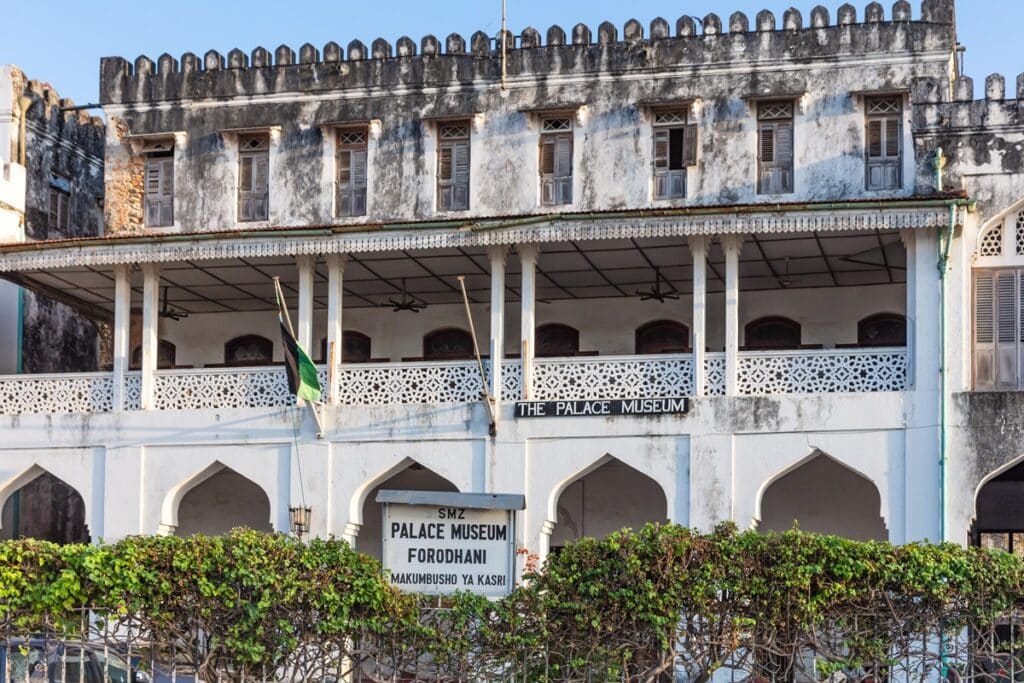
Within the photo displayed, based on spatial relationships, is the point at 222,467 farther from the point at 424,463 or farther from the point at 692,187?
the point at 692,187

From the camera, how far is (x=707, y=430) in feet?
78.0

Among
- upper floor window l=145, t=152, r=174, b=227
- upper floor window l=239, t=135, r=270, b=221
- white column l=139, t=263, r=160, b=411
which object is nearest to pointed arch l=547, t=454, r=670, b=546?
white column l=139, t=263, r=160, b=411

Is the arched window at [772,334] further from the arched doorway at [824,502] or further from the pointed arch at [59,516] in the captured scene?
the pointed arch at [59,516]

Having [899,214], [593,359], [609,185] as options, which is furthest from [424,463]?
[899,214]

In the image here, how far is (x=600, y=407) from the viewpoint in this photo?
24156mm

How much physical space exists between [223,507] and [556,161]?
7.69m

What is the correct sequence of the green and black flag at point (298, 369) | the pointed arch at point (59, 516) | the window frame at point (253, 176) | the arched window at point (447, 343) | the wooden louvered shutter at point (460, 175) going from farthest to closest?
the pointed arch at point (59, 516) → the arched window at point (447, 343) → the window frame at point (253, 176) → the wooden louvered shutter at point (460, 175) → the green and black flag at point (298, 369)

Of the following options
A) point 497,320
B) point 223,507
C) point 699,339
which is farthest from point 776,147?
point 223,507

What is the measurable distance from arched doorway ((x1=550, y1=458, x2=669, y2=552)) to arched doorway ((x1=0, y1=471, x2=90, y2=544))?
8060mm

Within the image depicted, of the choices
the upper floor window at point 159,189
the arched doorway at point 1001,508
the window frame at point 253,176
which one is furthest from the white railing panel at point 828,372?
the upper floor window at point 159,189

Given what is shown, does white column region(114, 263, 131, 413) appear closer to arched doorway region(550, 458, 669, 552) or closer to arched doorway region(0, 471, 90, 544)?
arched doorway region(0, 471, 90, 544)

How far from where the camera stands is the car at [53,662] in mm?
18703

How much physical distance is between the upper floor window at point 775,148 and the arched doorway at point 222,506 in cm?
929

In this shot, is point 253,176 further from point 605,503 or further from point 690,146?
point 605,503
